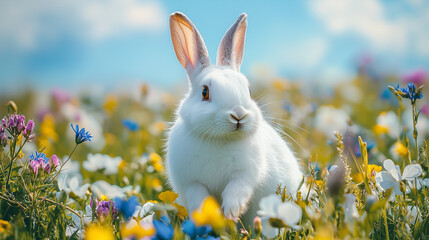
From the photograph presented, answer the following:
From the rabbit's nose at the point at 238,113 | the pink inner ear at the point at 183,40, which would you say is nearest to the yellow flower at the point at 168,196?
the rabbit's nose at the point at 238,113

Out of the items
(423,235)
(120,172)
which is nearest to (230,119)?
(423,235)

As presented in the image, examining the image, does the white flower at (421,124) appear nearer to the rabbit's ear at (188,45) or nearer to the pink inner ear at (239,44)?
the pink inner ear at (239,44)

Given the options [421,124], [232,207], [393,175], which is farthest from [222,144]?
[421,124]

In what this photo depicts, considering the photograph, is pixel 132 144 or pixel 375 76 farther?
pixel 375 76

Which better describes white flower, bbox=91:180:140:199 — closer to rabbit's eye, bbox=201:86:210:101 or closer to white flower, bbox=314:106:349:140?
rabbit's eye, bbox=201:86:210:101

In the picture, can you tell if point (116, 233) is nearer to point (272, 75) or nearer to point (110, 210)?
point (110, 210)

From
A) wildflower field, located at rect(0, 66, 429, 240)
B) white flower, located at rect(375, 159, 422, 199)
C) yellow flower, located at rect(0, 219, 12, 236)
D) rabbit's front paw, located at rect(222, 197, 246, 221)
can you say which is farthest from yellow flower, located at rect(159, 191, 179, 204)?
white flower, located at rect(375, 159, 422, 199)
